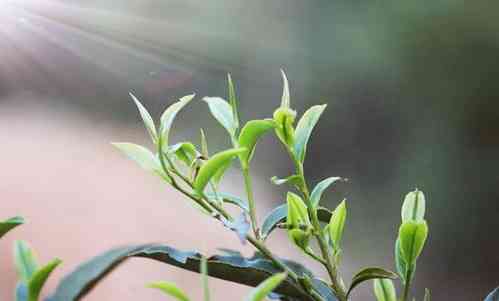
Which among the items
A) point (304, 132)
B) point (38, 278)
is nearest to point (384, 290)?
point (304, 132)

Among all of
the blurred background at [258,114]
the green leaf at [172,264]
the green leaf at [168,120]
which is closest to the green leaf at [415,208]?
the green leaf at [172,264]

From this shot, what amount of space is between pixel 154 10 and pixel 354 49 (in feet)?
1.39

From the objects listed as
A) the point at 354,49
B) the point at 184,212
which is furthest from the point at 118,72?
the point at 354,49

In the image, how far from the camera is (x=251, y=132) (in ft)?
1.32

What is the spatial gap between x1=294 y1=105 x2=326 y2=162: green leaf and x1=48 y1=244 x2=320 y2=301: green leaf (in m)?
0.09

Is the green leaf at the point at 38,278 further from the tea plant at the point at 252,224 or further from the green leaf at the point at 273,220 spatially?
the green leaf at the point at 273,220

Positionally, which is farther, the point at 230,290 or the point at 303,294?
the point at 230,290

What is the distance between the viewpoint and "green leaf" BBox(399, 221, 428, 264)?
16.0 inches

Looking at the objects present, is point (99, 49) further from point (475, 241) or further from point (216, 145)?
point (475, 241)

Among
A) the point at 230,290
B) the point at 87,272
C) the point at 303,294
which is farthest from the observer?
the point at 230,290

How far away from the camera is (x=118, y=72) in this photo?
3.53ft

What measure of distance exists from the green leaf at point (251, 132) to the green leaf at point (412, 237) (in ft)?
0.44

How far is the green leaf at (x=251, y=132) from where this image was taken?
15.6 inches

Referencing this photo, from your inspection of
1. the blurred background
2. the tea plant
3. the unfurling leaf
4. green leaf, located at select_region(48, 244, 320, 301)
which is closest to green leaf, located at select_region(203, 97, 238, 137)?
the tea plant
